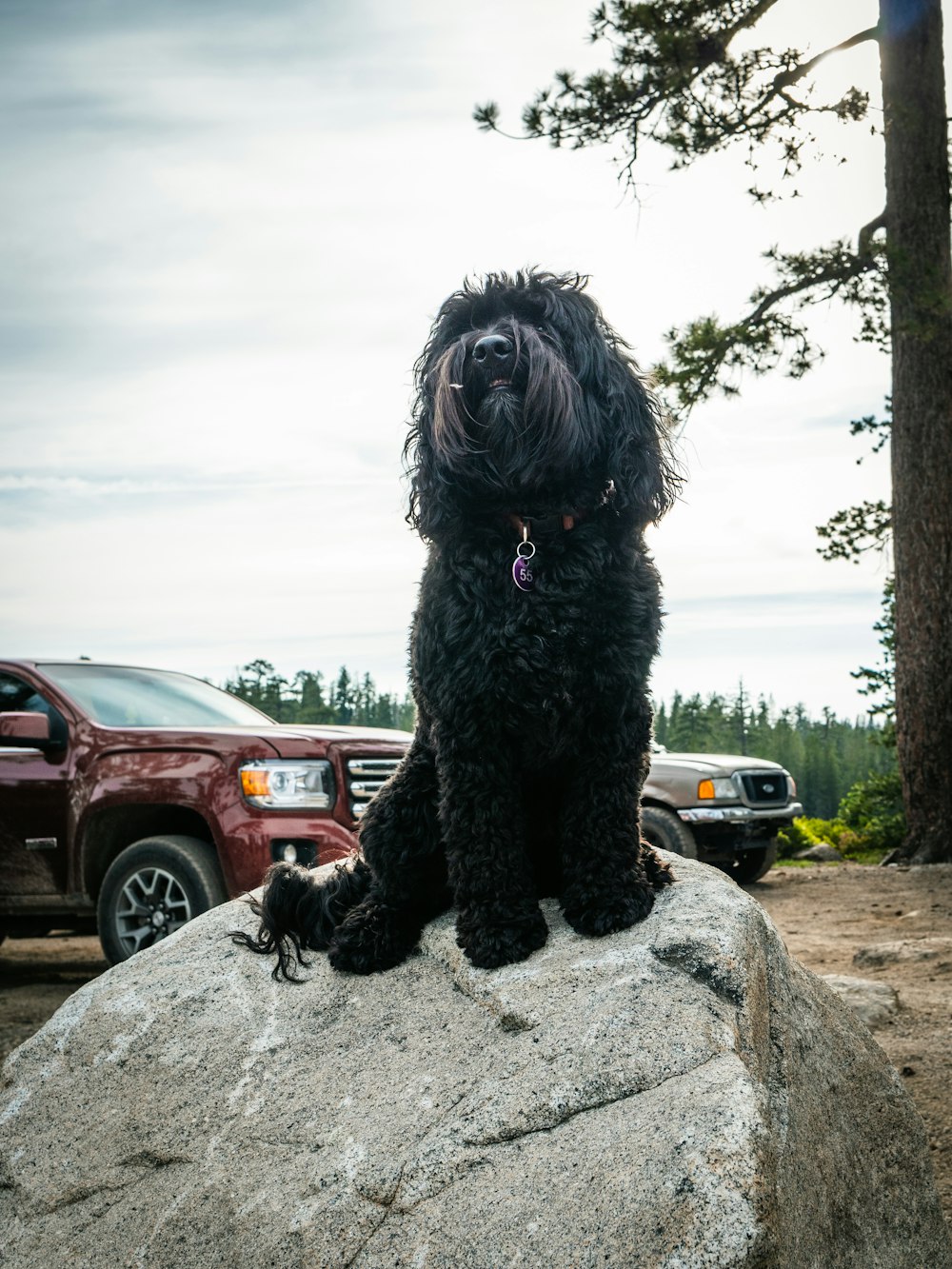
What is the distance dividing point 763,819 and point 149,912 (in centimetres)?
662

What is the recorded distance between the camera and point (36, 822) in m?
6.69

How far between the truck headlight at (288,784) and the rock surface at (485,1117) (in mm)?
2360

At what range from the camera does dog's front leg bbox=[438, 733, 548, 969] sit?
117 inches

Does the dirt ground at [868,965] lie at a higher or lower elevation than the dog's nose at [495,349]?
lower

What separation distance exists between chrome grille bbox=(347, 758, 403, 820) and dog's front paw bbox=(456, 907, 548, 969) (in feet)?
10.5

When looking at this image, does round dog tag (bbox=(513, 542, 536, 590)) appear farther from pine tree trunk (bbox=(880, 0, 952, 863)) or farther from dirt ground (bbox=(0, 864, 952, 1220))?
pine tree trunk (bbox=(880, 0, 952, 863))

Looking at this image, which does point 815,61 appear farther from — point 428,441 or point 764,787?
point 428,441

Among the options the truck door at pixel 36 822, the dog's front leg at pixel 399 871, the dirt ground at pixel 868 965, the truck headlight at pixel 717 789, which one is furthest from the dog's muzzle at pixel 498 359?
the truck headlight at pixel 717 789

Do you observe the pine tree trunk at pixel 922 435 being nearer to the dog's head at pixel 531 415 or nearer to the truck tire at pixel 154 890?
the truck tire at pixel 154 890

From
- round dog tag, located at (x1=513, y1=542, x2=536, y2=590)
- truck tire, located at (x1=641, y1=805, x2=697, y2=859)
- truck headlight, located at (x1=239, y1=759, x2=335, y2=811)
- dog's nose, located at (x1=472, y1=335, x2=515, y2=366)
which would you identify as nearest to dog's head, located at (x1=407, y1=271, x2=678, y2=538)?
dog's nose, located at (x1=472, y1=335, x2=515, y2=366)

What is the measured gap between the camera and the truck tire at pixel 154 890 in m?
5.98

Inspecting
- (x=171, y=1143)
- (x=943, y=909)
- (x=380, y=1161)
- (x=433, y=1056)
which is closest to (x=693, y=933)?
(x=433, y=1056)

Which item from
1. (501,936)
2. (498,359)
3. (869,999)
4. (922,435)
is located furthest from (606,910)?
(922,435)

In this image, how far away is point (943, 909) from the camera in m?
8.74
